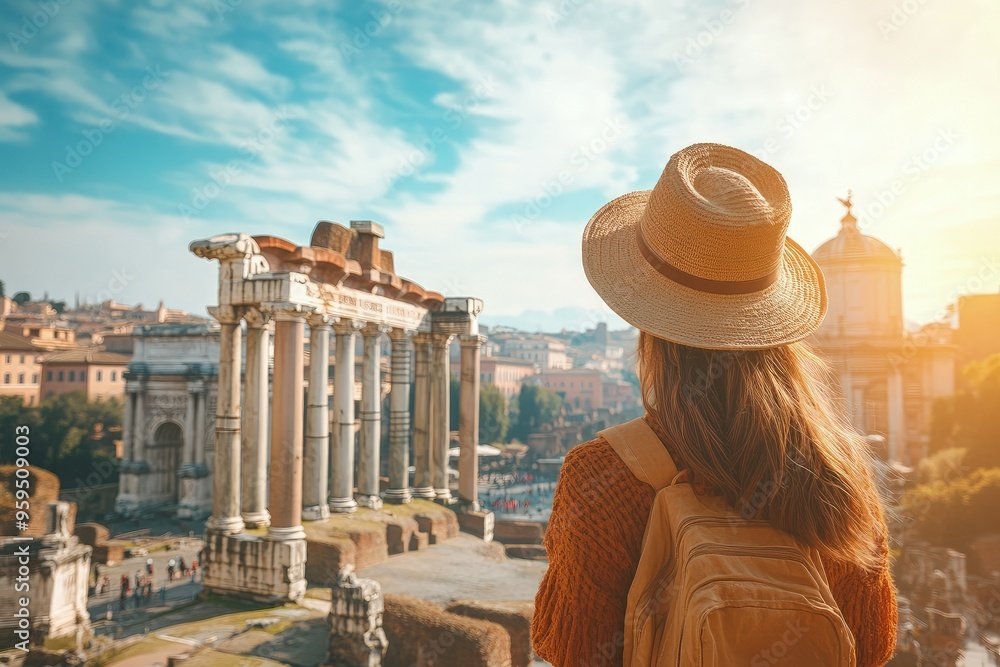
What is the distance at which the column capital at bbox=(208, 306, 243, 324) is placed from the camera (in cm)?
1092

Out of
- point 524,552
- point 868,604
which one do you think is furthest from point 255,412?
point 868,604

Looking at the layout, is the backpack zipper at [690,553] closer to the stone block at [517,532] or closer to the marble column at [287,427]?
the marble column at [287,427]

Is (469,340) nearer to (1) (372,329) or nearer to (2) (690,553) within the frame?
(1) (372,329)

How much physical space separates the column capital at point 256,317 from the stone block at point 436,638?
463 centimetres

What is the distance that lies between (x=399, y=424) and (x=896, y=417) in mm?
19901

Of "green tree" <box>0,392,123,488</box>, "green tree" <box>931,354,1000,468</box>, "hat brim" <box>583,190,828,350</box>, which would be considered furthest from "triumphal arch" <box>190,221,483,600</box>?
"green tree" <box>0,392,123,488</box>

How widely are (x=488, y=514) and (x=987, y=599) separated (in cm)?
1115

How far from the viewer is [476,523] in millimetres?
16094

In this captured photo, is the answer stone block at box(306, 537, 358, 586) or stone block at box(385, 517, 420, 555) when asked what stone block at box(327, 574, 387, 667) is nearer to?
Result: stone block at box(306, 537, 358, 586)

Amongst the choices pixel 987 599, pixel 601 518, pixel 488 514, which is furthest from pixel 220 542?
pixel 987 599

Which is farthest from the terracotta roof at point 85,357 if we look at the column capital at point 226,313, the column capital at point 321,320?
the column capital at point 226,313

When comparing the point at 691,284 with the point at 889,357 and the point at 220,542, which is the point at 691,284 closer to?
the point at 220,542

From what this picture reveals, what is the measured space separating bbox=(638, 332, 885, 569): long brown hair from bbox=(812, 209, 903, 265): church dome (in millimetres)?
27014

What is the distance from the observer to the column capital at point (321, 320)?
12070mm
